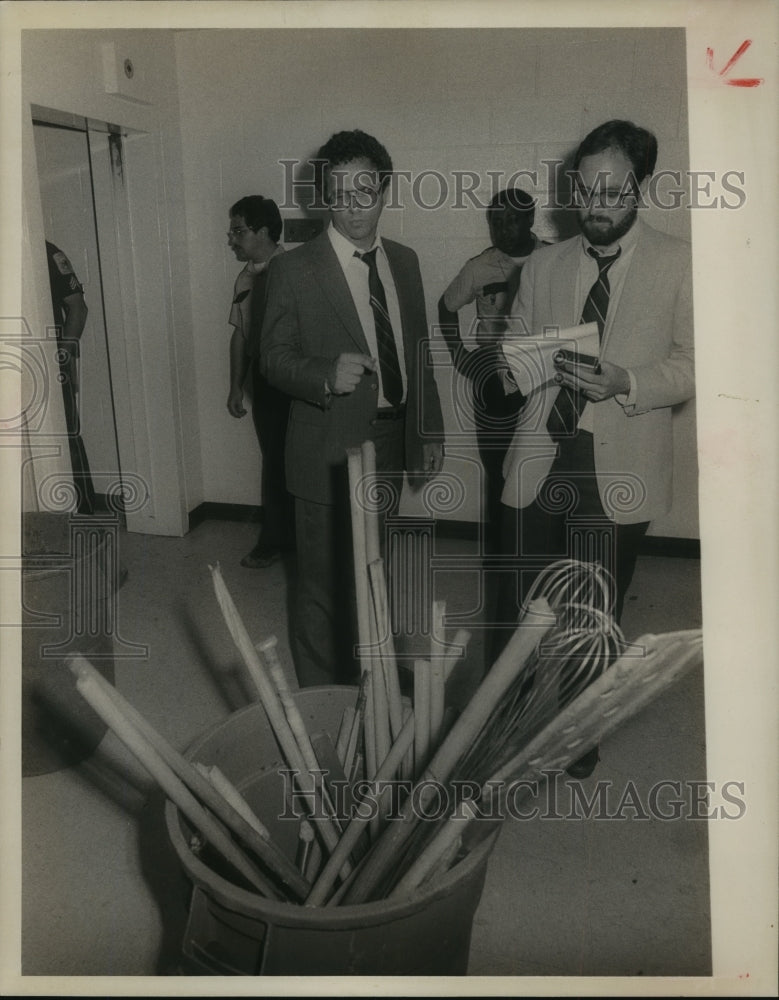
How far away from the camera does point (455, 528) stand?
4.54 ft

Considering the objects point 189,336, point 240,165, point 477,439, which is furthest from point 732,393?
point 189,336

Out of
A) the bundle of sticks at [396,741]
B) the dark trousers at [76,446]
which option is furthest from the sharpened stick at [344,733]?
the dark trousers at [76,446]

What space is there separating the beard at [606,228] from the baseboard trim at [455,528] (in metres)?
0.38

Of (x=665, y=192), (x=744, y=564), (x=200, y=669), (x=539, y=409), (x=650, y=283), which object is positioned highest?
(x=665, y=192)

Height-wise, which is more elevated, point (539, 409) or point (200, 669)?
point (539, 409)

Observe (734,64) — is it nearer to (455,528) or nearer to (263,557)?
(455,528)

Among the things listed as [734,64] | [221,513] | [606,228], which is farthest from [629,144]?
[221,513]

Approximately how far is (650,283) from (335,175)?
479mm

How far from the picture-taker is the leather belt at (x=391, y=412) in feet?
3.72

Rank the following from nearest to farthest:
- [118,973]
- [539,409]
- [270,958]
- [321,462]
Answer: [270,958] < [118,973] < [539,409] < [321,462]

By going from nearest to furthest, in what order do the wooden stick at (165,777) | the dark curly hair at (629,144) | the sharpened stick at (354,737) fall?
the wooden stick at (165,777), the sharpened stick at (354,737), the dark curly hair at (629,144)

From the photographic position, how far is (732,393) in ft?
2.39

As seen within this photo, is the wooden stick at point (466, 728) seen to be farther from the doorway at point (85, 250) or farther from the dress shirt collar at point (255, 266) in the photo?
the dress shirt collar at point (255, 266)

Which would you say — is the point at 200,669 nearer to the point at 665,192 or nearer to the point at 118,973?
the point at 118,973
